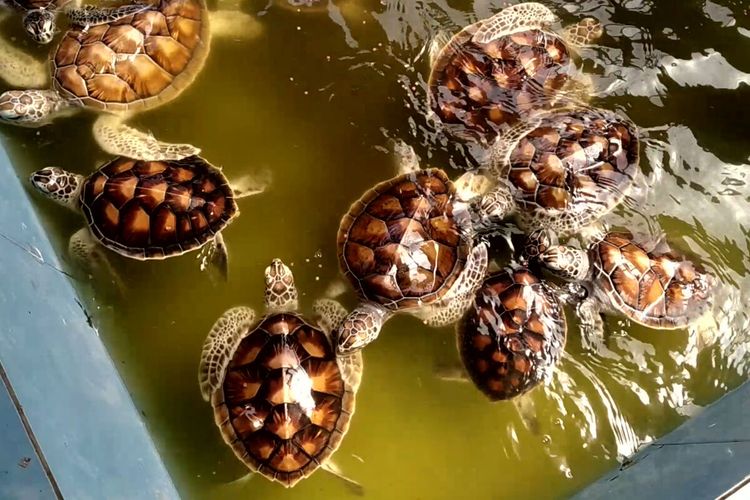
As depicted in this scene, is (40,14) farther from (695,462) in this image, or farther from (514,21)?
(695,462)

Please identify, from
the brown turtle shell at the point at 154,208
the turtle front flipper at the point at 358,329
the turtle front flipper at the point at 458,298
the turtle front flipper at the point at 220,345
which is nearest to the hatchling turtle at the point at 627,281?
the turtle front flipper at the point at 458,298

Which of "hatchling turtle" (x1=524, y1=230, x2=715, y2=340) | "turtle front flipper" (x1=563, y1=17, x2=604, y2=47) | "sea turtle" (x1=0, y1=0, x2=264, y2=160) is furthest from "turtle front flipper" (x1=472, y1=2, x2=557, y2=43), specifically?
"sea turtle" (x1=0, y1=0, x2=264, y2=160)

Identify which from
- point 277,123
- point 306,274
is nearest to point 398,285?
point 306,274

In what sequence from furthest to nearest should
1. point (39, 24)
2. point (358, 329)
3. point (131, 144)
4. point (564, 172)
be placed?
point (39, 24)
point (131, 144)
point (564, 172)
point (358, 329)

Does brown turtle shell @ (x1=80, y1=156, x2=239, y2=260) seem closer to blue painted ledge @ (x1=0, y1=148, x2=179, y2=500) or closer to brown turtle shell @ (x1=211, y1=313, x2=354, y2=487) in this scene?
blue painted ledge @ (x1=0, y1=148, x2=179, y2=500)

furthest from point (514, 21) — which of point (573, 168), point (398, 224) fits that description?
point (398, 224)

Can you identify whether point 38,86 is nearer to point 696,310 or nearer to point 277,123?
point 277,123
